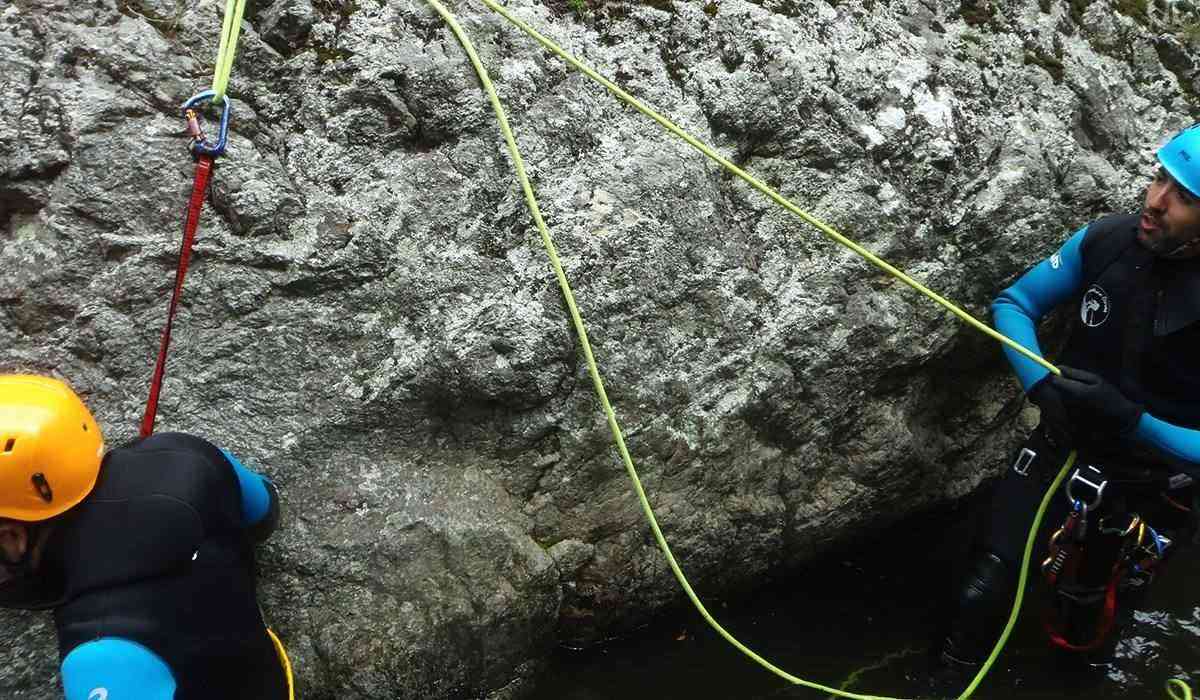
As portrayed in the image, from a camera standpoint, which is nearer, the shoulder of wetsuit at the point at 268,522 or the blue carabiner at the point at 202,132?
the blue carabiner at the point at 202,132

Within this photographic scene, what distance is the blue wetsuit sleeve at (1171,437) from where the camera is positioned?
2.63 meters

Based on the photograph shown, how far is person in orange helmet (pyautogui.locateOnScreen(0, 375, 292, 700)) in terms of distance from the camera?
5.44ft

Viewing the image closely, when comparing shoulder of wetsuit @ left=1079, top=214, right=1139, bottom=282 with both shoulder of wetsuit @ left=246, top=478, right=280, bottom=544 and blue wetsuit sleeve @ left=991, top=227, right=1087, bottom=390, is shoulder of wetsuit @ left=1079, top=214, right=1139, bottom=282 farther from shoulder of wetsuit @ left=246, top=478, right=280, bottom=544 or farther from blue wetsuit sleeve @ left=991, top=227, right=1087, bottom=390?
shoulder of wetsuit @ left=246, top=478, right=280, bottom=544

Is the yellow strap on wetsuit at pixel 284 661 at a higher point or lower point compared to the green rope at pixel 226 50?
lower

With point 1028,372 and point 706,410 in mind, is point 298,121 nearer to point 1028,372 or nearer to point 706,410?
point 706,410

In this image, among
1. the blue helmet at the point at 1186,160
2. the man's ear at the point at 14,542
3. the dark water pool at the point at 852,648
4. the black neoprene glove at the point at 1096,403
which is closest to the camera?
the man's ear at the point at 14,542

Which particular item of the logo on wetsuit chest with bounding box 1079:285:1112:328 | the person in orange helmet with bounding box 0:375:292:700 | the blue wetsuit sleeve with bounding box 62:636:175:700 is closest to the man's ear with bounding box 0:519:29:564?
the person in orange helmet with bounding box 0:375:292:700

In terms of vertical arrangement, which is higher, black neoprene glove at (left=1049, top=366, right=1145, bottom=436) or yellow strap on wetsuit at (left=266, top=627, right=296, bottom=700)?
black neoprene glove at (left=1049, top=366, right=1145, bottom=436)

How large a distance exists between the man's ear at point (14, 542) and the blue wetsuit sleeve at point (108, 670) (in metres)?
0.29

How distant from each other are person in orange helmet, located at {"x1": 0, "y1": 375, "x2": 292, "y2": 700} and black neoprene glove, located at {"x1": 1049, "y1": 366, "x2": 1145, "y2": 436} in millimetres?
2560

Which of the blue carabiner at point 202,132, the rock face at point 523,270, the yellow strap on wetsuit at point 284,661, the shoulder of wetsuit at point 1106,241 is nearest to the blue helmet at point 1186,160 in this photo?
the shoulder of wetsuit at point 1106,241

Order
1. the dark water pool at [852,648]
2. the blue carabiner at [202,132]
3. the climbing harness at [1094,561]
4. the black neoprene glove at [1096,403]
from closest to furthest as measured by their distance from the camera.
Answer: the blue carabiner at [202,132] < the black neoprene glove at [1096,403] < the climbing harness at [1094,561] < the dark water pool at [852,648]

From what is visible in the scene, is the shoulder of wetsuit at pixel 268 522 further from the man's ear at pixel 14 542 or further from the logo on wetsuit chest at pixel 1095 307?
the logo on wetsuit chest at pixel 1095 307

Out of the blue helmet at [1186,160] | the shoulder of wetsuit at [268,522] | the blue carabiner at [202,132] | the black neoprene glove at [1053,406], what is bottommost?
the shoulder of wetsuit at [268,522]
